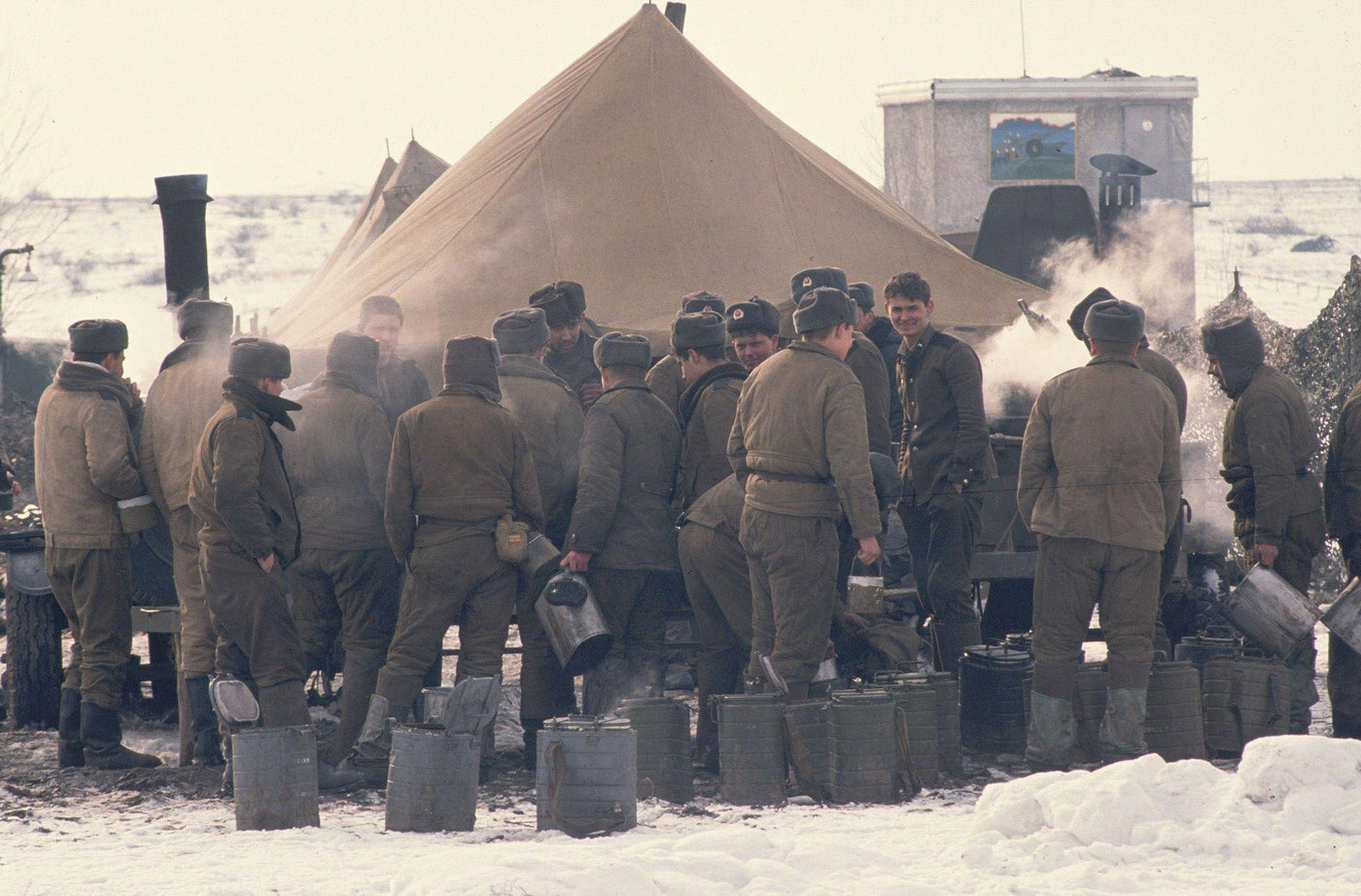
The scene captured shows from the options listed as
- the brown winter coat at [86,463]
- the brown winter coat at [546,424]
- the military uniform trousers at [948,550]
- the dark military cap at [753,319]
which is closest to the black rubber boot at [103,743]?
the brown winter coat at [86,463]

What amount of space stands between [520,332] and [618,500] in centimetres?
88

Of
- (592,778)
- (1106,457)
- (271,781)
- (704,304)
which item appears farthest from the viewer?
(704,304)

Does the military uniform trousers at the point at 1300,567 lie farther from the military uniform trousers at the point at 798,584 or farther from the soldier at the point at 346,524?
the soldier at the point at 346,524

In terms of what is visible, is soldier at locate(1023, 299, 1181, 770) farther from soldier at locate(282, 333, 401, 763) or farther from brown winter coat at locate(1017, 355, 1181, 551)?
soldier at locate(282, 333, 401, 763)

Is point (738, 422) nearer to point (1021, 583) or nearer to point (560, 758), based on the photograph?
point (560, 758)

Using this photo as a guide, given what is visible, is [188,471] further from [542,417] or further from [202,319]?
[542,417]

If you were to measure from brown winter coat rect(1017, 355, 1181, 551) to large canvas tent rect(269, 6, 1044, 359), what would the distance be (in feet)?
11.9

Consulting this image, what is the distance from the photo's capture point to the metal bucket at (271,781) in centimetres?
584

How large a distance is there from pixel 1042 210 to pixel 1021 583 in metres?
4.99

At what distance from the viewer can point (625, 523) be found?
7.20 m

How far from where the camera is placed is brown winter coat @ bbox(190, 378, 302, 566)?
6.51 m

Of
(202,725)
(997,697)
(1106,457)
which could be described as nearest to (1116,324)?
(1106,457)

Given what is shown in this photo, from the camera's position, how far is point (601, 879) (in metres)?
4.68

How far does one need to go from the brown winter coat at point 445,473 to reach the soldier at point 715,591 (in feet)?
2.66
